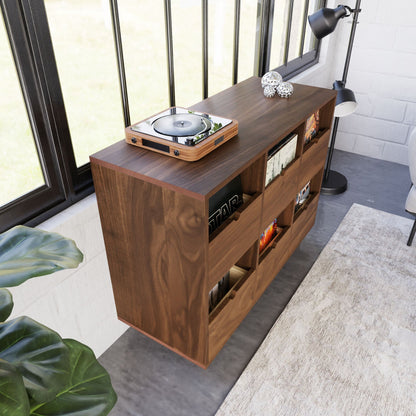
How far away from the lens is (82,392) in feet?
2.24

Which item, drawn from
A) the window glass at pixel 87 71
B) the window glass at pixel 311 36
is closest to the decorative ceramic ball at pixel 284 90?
the window glass at pixel 87 71

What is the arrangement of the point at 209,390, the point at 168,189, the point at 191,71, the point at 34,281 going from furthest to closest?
the point at 191,71 → the point at 209,390 → the point at 34,281 → the point at 168,189

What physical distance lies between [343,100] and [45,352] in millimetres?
2146

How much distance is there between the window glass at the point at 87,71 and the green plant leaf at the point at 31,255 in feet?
2.61

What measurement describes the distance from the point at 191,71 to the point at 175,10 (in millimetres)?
299

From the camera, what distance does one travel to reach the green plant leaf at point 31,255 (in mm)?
642

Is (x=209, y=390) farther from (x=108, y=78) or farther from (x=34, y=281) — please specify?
(x=108, y=78)

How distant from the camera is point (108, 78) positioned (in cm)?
159

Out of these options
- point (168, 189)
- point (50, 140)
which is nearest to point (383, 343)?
point (168, 189)

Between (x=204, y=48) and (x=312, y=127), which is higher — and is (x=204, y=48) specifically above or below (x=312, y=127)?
above

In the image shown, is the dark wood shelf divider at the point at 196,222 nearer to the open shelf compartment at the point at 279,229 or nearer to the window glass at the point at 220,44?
the open shelf compartment at the point at 279,229

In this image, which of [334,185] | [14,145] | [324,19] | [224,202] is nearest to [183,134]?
[224,202]

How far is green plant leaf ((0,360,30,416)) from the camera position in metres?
0.52

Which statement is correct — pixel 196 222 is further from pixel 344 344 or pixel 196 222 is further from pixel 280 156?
pixel 344 344
